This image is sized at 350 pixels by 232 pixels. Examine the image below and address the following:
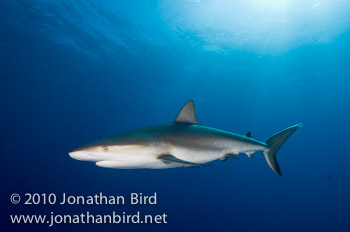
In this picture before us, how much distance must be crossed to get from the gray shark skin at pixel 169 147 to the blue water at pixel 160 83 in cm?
80

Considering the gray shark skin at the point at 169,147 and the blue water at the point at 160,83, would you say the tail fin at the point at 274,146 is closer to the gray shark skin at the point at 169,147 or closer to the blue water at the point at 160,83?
the gray shark skin at the point at 169,147

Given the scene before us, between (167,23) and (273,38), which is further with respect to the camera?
(273,38)

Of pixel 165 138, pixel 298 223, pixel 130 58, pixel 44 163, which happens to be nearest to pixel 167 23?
pixel 130 58

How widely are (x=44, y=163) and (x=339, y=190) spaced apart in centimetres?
9071

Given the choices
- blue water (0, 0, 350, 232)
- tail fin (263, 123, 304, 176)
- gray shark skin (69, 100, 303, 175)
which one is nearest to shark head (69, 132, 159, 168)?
gray shark skin (69, 100, 303, 175)

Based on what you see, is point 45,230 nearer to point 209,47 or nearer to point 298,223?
point 209,47

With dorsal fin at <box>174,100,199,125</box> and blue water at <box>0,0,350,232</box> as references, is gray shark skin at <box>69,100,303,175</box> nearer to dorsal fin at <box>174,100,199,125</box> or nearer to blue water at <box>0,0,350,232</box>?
dorsal fin at <box>174,100,199,125</box>

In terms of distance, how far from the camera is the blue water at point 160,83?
18.0 m

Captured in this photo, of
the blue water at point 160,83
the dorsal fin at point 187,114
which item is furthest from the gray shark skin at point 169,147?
the blue water at point 160,83

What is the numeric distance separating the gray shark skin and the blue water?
2.64 ft

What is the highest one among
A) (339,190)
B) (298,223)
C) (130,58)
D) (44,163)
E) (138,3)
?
(130,58)

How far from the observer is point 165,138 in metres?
3.33

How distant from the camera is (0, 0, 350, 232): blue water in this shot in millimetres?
17953

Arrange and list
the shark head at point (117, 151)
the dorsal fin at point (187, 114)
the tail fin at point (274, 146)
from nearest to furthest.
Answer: the shark head at point (117, 151)
the dorsal fin at point (187, 114)
the tail fin at point (274, 146)
